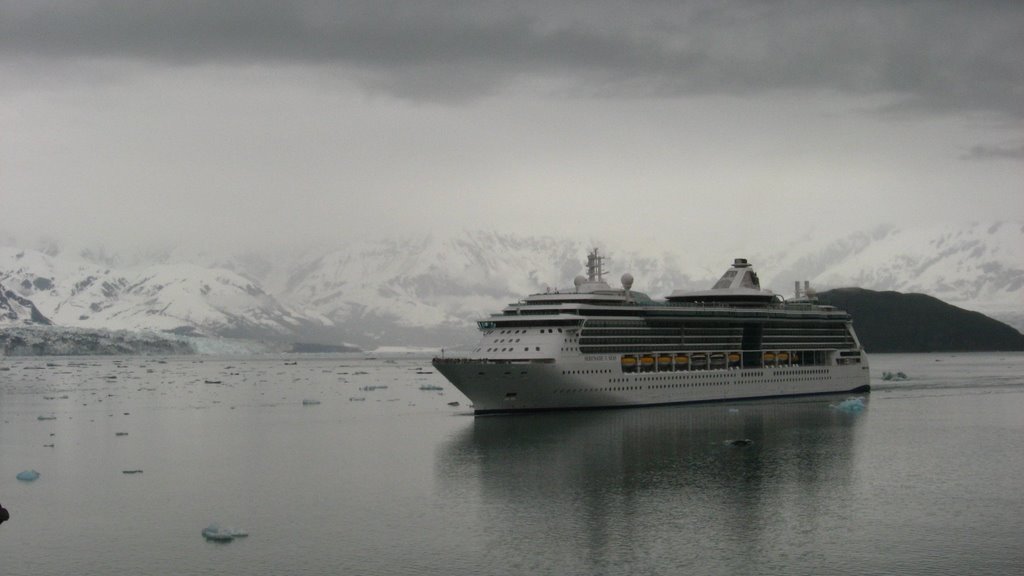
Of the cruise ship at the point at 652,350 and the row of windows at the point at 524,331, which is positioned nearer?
the cruise ship at the point at 652,350

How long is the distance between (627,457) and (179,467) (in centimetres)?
2212

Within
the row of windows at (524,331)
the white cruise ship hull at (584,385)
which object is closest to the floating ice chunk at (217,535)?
the white cruise ship hull at (584,385)

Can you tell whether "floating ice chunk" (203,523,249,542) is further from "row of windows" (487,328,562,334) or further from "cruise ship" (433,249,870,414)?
"row of windows" (487,328,562,334)

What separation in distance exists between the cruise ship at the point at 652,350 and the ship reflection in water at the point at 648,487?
2.42 m

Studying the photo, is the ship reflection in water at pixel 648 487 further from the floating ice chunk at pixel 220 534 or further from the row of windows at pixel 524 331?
the floating ice chunk at pixel 220 534

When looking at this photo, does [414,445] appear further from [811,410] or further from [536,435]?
[811,410]

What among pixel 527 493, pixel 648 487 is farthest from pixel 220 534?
pixel 648 487

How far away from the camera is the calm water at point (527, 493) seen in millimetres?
35406

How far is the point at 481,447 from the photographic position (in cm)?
6081

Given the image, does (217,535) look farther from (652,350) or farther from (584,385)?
(652,350)

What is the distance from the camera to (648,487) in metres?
47.2

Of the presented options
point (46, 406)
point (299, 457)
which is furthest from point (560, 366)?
point (46, 406)

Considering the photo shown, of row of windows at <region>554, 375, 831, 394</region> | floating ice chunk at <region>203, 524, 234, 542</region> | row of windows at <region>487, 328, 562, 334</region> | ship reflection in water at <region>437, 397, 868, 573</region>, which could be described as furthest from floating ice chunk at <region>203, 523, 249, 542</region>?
row of windows at <region>487, 328, 562, 334</region>

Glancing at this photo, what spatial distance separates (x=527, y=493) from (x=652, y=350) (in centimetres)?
3752
